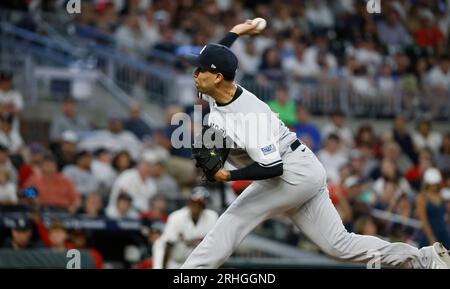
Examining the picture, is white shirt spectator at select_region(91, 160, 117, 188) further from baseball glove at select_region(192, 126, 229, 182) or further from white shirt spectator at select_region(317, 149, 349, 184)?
baseball glove at select_region(192, 126, 229, 182)

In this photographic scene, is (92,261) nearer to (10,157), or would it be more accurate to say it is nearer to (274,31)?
(10,157)

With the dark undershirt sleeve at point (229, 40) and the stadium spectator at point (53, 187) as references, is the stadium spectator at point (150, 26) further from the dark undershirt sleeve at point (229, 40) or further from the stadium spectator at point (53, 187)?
the dark undershirt sleeve at point (229, 40)

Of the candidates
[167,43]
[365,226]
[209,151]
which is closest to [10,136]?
[167,43]

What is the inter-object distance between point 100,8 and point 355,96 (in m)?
4.13

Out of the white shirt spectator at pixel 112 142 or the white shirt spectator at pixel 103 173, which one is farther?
the white shirt spectator at pixel 112 142

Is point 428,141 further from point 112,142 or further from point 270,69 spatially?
point 112,142

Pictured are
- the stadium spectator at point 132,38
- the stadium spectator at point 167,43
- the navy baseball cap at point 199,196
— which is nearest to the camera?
the navy baseball cap at point 199,196

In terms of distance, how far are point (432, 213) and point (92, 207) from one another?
3.83m

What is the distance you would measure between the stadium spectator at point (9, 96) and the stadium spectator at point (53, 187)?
1644 millimetres

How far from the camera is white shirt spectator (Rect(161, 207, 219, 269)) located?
11.5 meters

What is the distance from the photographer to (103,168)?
46.3 ft

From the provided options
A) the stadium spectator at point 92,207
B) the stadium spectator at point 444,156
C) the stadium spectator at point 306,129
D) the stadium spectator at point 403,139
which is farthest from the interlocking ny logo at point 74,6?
the stadium spectator at point 444,156

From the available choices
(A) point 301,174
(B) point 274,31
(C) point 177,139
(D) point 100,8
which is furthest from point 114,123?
(A) point 301,174

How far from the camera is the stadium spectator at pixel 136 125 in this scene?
15523 mm
